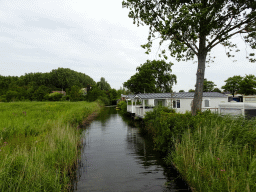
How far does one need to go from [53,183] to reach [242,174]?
4.60 metres

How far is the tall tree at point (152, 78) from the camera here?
47.4 metres

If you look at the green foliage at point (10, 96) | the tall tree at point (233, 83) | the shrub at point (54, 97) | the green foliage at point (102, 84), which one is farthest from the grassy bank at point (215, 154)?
the green foliage at point (102, 84)

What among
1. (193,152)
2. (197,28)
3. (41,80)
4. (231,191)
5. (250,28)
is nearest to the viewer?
(231,191)

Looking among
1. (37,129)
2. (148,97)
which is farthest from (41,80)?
(37,129)

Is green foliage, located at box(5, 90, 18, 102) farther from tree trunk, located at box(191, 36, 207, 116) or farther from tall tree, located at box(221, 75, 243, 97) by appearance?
tall tree, located at box(221, 75, 243, 97)

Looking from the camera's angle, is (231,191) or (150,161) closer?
(231,191)

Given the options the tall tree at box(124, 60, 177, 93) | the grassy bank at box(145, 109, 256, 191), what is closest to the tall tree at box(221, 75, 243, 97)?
the tall tree at box(124, 60, 177, 93)

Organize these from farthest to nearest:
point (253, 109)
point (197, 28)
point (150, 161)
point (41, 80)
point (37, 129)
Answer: point (41, 80), point (253, 109), point (197, 28), point (37, 129), point (150, 161)

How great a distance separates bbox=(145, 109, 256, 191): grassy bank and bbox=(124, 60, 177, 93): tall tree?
38008 mm

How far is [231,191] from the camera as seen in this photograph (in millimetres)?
3303

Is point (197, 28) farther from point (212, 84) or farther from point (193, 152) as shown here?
point (212, 84)

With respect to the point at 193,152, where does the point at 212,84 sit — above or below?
above

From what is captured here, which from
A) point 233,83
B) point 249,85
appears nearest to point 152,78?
point 249,85

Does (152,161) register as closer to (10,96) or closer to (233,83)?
(10,96)
